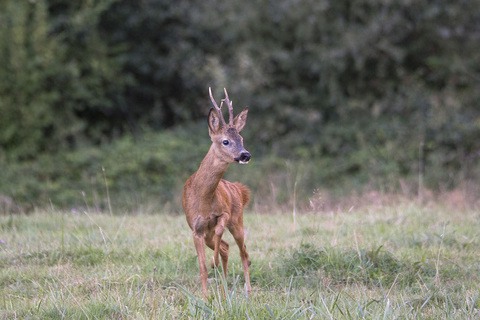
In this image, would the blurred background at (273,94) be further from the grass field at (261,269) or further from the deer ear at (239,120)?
the deer ear at (239,120)

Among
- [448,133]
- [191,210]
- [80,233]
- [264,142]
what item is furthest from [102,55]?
[191,210]

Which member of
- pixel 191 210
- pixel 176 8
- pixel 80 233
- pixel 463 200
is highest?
pixel 176 8

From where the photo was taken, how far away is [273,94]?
15.9 m

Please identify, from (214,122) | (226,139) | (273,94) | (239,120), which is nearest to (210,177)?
(226,139)

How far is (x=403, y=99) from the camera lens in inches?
597

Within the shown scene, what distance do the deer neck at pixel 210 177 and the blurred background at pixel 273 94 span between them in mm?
8242

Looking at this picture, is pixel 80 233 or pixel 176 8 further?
pixel 176 8

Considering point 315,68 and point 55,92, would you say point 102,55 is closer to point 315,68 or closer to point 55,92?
point 55,92

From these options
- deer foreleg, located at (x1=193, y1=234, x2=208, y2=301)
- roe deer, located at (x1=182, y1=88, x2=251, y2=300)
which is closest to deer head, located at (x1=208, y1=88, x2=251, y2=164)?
roe deer, located at (x1=182, y1=88, x2=251, y2=300)

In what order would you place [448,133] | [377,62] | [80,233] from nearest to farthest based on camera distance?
1. [80,233]
2. [448,133]
3. [377,62]

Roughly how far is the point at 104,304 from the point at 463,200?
6.19m

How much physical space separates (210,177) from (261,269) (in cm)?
121

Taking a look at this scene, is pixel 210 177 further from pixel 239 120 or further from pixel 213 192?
pixel 239 120

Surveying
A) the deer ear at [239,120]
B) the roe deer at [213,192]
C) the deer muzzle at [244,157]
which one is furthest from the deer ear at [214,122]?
the deer muzzle at [244,157]
